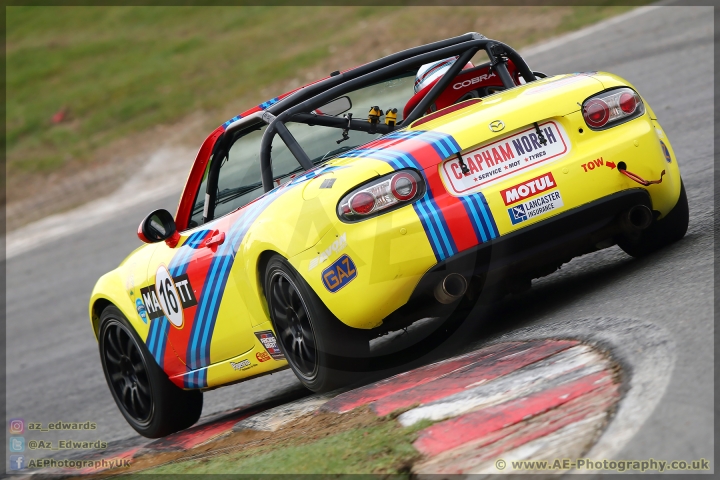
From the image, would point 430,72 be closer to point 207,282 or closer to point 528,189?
point 528,189

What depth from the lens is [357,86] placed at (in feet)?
18.9

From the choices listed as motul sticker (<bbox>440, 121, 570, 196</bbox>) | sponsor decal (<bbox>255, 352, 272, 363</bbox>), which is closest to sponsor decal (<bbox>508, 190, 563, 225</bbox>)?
motul sticker (<bbox>440, 121, 570, 196</bbox>)

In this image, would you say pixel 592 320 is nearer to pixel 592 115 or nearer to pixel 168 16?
pixel 592 115

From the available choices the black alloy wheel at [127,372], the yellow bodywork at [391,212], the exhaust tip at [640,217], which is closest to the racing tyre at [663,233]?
the yellow bodywork at [391,212]

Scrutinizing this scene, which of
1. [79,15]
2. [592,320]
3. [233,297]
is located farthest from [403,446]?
[79,15]

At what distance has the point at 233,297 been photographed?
5543mm

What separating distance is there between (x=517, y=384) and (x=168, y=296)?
2.61m

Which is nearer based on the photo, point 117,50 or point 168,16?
point 117,50

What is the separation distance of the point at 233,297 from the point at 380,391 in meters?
1.12

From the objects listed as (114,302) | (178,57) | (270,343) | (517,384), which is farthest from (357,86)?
(178,57)

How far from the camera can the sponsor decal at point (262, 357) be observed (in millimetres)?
5559

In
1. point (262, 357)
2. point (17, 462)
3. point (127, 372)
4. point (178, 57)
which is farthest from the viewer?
point (178, 57)

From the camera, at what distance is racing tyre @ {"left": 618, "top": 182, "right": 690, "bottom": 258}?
18.2ft

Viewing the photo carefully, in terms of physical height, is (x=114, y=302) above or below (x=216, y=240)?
below
